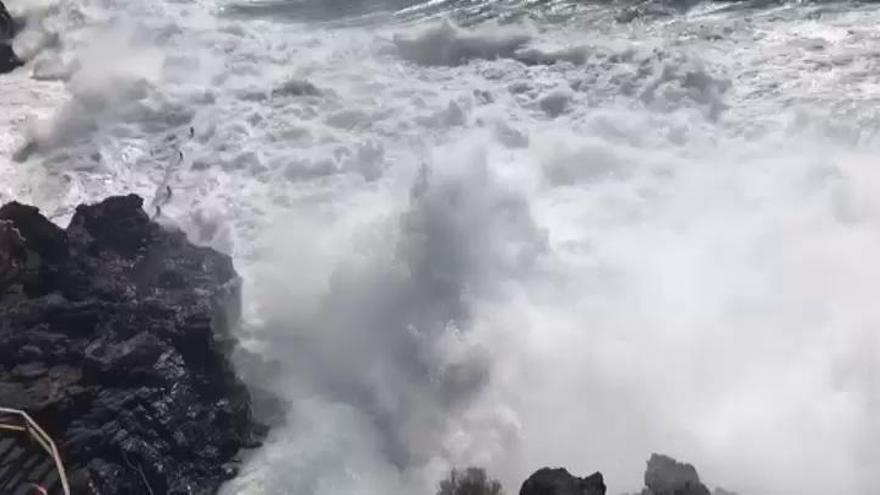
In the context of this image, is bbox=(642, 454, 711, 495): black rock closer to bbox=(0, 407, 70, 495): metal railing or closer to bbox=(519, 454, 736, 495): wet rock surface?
bbox=(519, 454, 736, 495): wet rock surface

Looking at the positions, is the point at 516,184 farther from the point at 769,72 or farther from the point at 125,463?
the point at 125,463

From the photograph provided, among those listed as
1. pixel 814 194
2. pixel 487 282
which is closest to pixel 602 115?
pixel 814 194

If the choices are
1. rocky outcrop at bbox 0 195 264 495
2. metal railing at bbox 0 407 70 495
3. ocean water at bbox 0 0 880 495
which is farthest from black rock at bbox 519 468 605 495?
metal railing at bbox 0 407 70 495

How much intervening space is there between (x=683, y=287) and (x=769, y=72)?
4609 millimetres

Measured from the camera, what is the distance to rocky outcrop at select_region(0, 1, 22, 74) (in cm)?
1521

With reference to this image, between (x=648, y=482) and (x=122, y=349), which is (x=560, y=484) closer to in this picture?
(x=648, y=482)

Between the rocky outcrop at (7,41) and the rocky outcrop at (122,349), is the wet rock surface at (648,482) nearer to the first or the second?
the rocky outcrop at (122,349)

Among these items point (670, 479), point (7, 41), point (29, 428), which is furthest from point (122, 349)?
point (7, 41)

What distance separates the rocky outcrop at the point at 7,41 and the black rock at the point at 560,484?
11985mm

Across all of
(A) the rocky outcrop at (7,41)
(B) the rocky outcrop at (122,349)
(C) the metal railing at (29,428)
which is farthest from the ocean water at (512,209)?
(C) the metal railing at (29,428)

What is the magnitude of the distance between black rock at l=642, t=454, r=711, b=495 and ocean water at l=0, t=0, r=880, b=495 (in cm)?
79

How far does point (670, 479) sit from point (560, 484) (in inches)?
36.0

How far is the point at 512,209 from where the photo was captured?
34.0 ft

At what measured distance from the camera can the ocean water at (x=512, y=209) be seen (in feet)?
26.5
